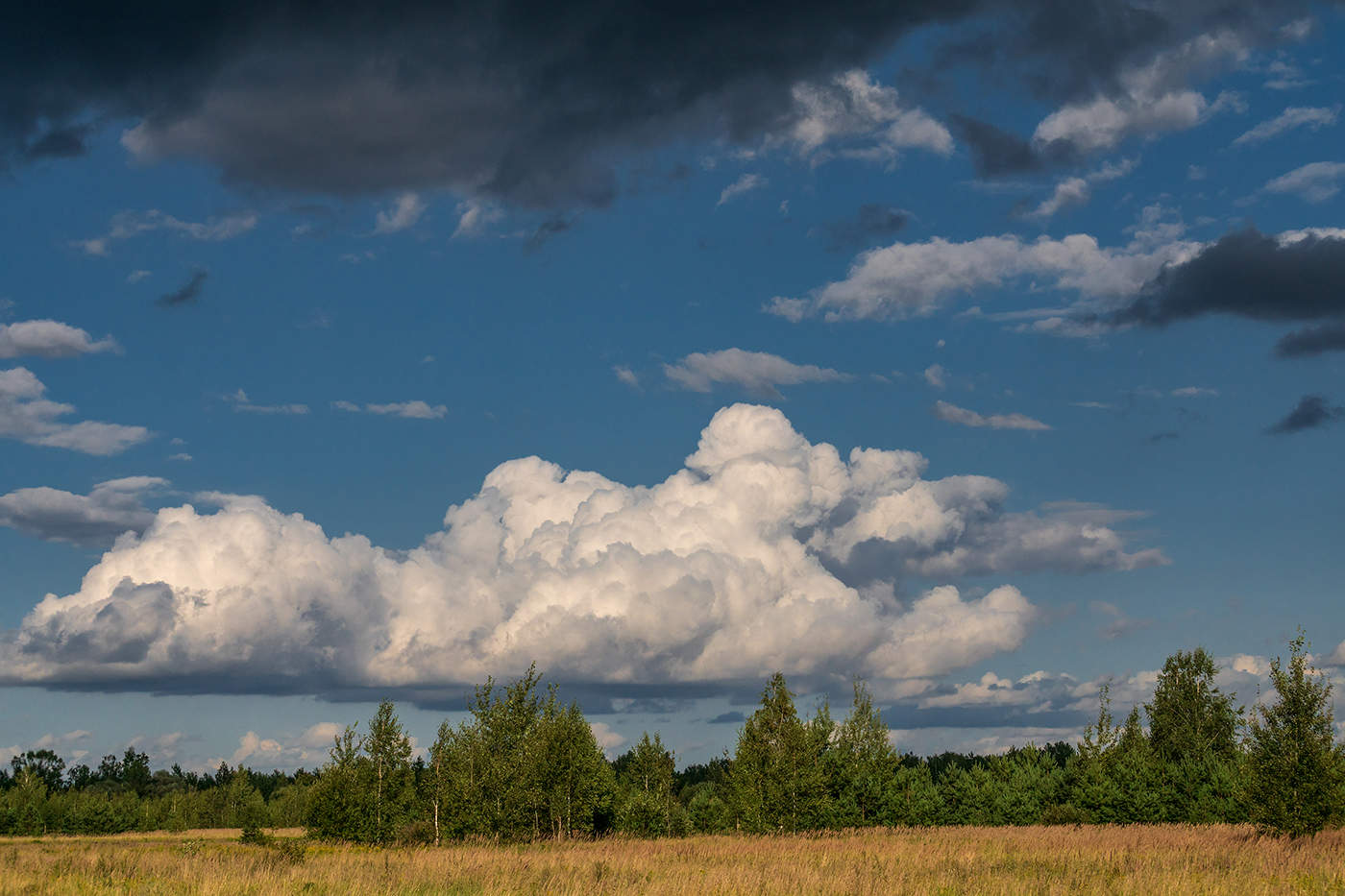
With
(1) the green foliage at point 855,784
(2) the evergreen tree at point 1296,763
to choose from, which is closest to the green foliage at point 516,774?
(1) the green foliage at point 855,784

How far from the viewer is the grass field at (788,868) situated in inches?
852

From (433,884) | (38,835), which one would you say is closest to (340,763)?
(433,884)

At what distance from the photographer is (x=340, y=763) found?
169 ft

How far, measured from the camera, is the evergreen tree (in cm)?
3469

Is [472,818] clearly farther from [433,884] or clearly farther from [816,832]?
[433,884]

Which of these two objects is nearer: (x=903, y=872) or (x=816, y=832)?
(x=903, y=872)

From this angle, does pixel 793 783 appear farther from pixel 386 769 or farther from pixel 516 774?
pixel 386 769

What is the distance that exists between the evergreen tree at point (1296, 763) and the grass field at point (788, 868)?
3.46ft

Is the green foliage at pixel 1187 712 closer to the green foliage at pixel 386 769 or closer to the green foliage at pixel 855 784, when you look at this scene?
the green foliage at pixel 855 784

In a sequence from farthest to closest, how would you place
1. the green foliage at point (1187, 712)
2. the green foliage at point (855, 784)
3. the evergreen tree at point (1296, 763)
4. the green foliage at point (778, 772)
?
1. the green foliage at point (1187, 712)
2. the green foliage at point (855, 784)
3. the green foliage at point (778, 772)
4. the evergreen tree at point (1296, 763)

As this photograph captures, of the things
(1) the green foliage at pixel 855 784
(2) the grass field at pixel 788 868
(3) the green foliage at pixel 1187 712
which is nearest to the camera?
(2) the grass field at pixel 788 868

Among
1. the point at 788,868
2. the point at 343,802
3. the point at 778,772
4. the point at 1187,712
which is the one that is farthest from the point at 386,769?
the point at 1187,712

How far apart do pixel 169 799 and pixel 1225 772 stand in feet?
373

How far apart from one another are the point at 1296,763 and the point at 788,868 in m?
20.1
